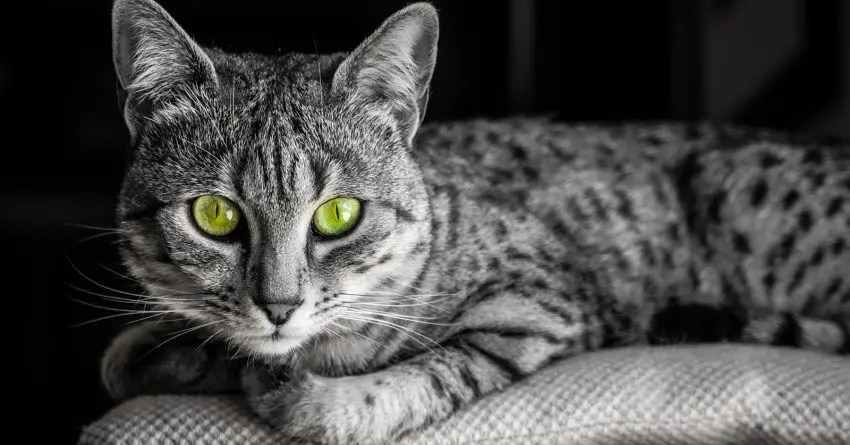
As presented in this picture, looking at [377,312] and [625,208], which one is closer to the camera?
[377,312]

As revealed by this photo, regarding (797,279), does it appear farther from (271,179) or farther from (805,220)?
(271,179)

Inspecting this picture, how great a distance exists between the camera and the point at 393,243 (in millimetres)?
1577

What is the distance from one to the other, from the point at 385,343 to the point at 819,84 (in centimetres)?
172

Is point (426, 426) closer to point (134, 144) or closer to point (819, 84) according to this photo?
point (134, 144)

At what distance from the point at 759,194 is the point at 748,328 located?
1.23 feet

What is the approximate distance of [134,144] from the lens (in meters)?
1.60

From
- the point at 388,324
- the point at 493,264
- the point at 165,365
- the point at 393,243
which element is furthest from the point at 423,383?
the point at 165,365

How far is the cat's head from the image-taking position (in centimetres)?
144

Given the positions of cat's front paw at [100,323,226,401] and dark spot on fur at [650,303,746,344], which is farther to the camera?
dark spot on fur at [650,303,746,344]

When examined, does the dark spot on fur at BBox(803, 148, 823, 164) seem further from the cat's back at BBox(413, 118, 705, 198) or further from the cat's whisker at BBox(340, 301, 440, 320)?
the cat's whisker at BBox(340, 301, 440, 320)

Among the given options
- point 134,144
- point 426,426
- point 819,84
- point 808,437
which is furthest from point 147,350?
point 819,84

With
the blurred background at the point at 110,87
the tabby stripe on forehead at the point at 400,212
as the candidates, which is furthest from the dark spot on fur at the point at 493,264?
the blurred background at the point at 110,87

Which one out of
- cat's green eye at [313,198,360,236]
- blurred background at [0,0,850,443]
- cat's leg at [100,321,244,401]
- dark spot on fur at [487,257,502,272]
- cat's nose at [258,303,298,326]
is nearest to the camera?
cat's nose at [258,303,298,326]

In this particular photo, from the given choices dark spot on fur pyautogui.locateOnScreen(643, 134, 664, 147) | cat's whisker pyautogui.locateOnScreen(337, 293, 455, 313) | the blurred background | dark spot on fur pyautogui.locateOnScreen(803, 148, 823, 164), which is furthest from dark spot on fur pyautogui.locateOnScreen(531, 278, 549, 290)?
the blurred background
